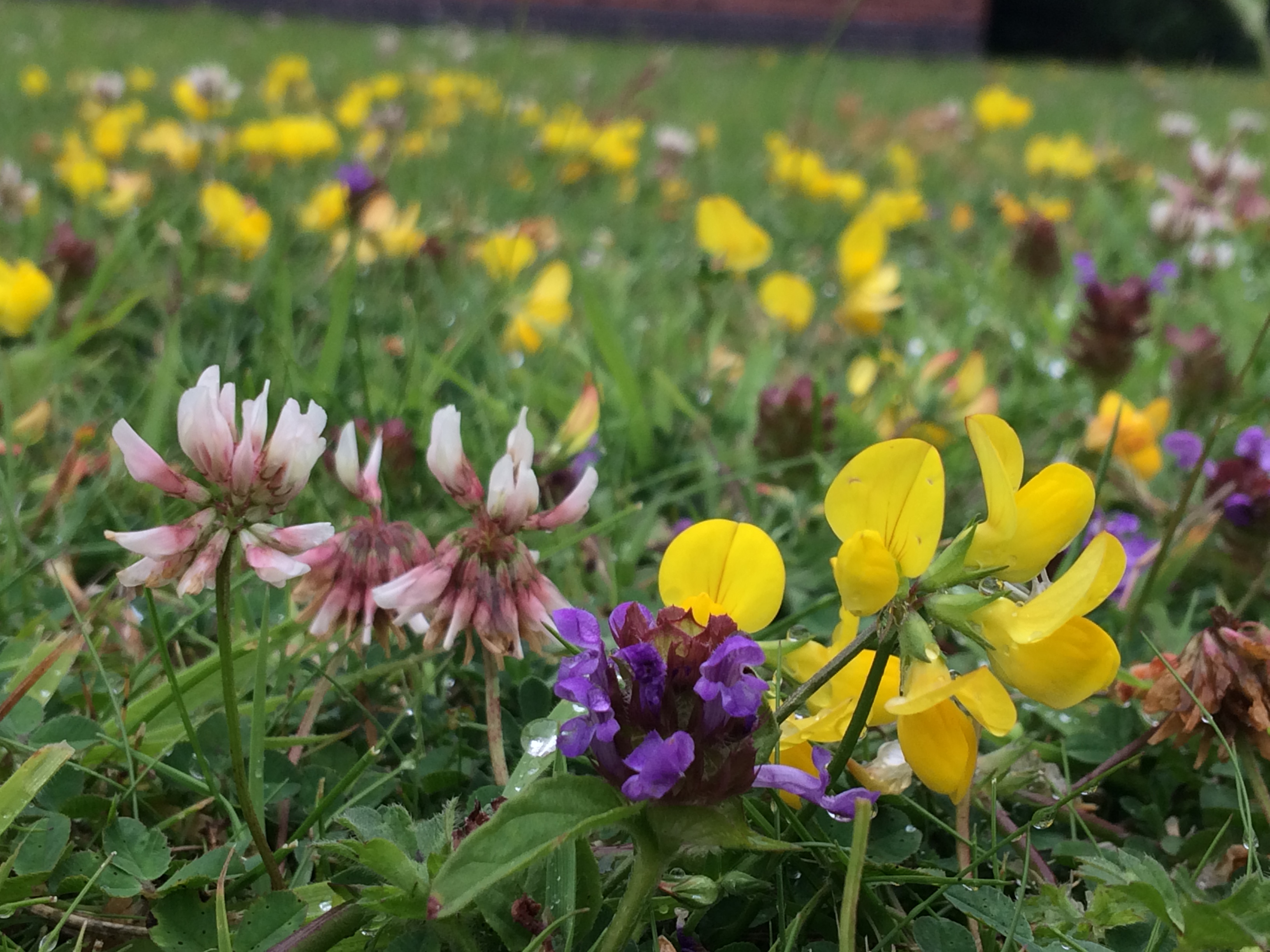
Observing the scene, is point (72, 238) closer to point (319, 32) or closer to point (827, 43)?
point (827, 43)

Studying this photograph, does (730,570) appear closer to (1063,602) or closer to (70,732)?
(1063,602)

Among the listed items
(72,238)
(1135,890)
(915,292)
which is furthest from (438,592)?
(915,292)

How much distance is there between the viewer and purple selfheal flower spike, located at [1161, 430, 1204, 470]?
1461mm

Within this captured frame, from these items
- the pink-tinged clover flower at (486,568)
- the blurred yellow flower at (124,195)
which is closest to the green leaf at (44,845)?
the pink-tinged clover flower at (486,568)

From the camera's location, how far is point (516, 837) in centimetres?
56

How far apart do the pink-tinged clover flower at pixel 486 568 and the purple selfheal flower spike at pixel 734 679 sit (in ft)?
0.66

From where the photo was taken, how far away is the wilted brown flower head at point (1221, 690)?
0.79 metres

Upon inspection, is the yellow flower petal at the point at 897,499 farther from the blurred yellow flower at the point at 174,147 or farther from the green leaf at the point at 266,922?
the blurred yellow flower at the point at 174,147

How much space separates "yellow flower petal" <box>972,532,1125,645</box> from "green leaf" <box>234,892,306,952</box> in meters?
0.47

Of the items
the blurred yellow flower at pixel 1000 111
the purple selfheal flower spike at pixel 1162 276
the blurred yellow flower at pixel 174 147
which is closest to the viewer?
the purple selfheal flower spike at pixel 1162 276

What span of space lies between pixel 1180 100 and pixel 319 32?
651 centimetres

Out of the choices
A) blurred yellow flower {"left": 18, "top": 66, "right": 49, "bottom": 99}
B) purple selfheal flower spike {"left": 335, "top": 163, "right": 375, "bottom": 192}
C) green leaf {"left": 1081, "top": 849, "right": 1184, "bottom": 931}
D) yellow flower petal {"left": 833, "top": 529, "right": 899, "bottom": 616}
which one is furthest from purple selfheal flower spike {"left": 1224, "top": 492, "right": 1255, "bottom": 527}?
blurred yellow flower {"left": 18, "top": 66, "right": 49, "bottom": 99}

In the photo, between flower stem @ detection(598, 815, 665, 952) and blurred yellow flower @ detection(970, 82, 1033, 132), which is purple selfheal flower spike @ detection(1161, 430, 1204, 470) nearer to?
flower stem @ detection(598, 815, 665, 952)

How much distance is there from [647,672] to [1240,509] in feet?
3.13
